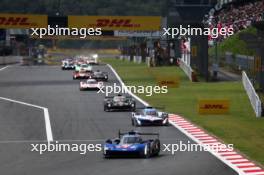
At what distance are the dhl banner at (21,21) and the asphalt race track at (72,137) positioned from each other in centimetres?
1523

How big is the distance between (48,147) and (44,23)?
60.9 meters

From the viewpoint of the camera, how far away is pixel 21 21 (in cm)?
9750

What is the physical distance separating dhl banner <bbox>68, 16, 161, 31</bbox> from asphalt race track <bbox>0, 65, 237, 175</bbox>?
47.5ft

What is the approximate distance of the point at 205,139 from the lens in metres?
42.4

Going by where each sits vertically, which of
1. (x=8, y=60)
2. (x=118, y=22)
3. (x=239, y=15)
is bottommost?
(x=8, y=60)

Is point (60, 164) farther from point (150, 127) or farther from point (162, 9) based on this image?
point (162, 9)

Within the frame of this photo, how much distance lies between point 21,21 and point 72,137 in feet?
182

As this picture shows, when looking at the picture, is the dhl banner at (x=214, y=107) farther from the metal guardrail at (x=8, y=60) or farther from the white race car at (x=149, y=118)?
the metal guardrail at (x=8, y=60)

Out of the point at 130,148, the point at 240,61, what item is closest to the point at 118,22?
the point at 240,61

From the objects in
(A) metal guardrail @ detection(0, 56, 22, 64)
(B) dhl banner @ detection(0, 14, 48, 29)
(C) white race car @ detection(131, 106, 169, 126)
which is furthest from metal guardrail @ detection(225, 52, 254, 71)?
(A) metal guardrail @ detection(0, 56, 22, 64)

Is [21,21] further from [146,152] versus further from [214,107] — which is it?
[146,152]

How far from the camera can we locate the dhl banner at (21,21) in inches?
3797

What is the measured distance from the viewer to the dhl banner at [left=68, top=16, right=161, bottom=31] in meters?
95.8

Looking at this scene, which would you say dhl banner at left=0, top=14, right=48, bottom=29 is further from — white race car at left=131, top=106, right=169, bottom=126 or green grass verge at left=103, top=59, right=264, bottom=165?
white race car at left=131, top=106, right=169, bottom=126
